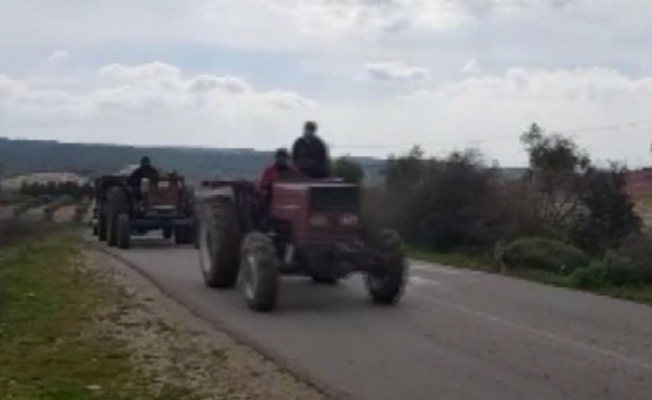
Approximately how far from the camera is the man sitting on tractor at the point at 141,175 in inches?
1451

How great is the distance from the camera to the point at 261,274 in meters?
19.0

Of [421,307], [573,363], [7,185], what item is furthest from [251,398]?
[7,185]

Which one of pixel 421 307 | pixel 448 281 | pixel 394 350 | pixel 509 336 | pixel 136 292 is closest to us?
pixel 394 350

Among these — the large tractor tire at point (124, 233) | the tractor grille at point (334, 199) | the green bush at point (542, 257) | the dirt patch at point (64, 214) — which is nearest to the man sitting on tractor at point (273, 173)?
the tractor grille at point (334, 199)

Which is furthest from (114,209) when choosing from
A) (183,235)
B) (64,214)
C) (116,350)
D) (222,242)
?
(116,350)

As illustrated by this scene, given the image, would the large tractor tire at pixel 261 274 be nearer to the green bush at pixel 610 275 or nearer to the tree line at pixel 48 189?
the green bush at pixel 610 275

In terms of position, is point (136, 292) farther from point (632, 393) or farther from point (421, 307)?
point (632, 393)

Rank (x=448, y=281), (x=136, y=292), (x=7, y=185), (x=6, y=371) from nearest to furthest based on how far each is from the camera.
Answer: (x=6, y=371) → (x=136, y=292) → (x=448, y=281) → (x=7, y=185)

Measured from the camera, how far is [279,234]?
20.8m

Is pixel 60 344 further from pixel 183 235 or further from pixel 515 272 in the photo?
pixel 183 235

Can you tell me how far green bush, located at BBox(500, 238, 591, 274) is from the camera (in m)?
26.4

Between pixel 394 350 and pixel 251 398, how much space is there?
336cm

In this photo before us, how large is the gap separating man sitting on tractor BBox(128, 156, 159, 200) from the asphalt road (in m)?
12.8

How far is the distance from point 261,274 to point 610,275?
728cm
